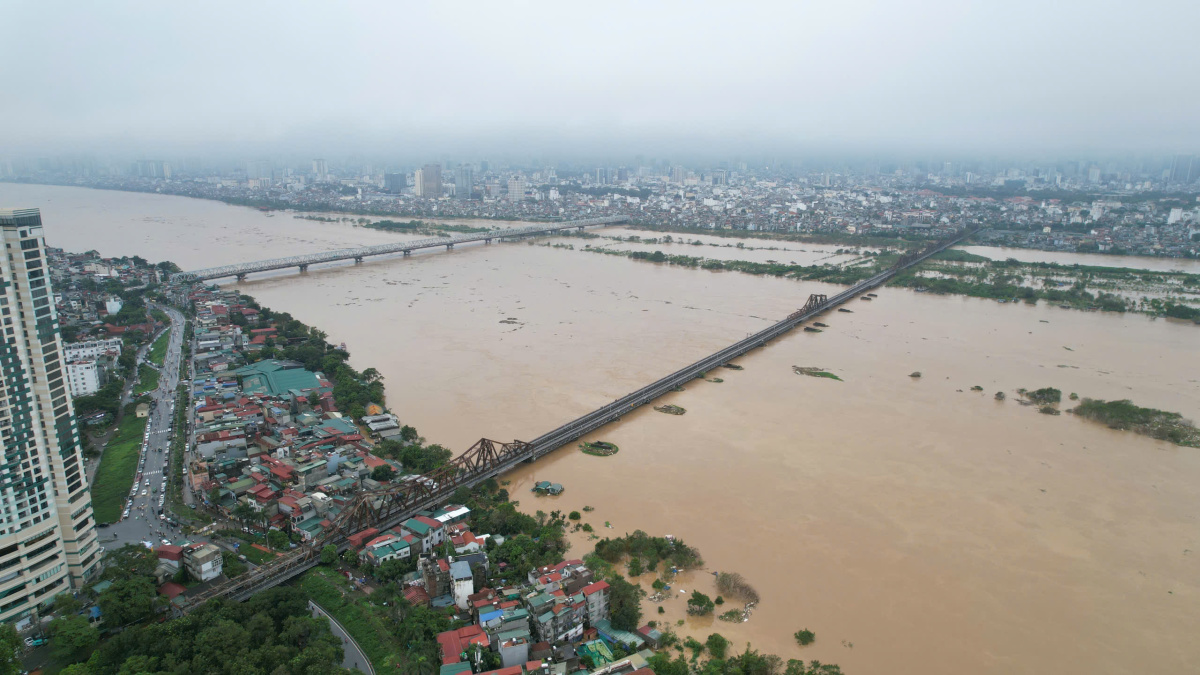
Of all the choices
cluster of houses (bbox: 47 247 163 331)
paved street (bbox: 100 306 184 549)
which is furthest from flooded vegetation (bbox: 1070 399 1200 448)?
cluster of houses (bbox: 47 247 163 331)

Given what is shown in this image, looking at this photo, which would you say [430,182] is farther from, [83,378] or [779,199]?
[83,378]

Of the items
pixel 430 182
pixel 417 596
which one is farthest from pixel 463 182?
pixel 417 596

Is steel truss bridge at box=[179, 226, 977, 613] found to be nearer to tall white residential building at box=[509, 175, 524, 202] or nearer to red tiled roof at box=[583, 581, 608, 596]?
red tiled roof at box=[583, 581, 608, 596]

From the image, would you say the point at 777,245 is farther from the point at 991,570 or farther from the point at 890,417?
the point at 991,570

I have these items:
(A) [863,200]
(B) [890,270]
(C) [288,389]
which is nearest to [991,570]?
(C) [288,389]

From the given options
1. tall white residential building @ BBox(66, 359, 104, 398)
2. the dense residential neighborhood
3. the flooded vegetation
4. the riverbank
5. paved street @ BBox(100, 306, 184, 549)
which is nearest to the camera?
paved street @ BBox(100, 306, 184, 549)

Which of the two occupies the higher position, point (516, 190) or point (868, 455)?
point (516, 190)

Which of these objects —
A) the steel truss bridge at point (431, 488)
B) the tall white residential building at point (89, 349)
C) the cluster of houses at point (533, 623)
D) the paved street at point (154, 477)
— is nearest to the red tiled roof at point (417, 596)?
the cluster of houses at point (533, 623)

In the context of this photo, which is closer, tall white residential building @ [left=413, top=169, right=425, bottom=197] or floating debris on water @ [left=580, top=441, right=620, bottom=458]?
floating debris on water @ [left=580, top=441, right=620, bottom=458]
